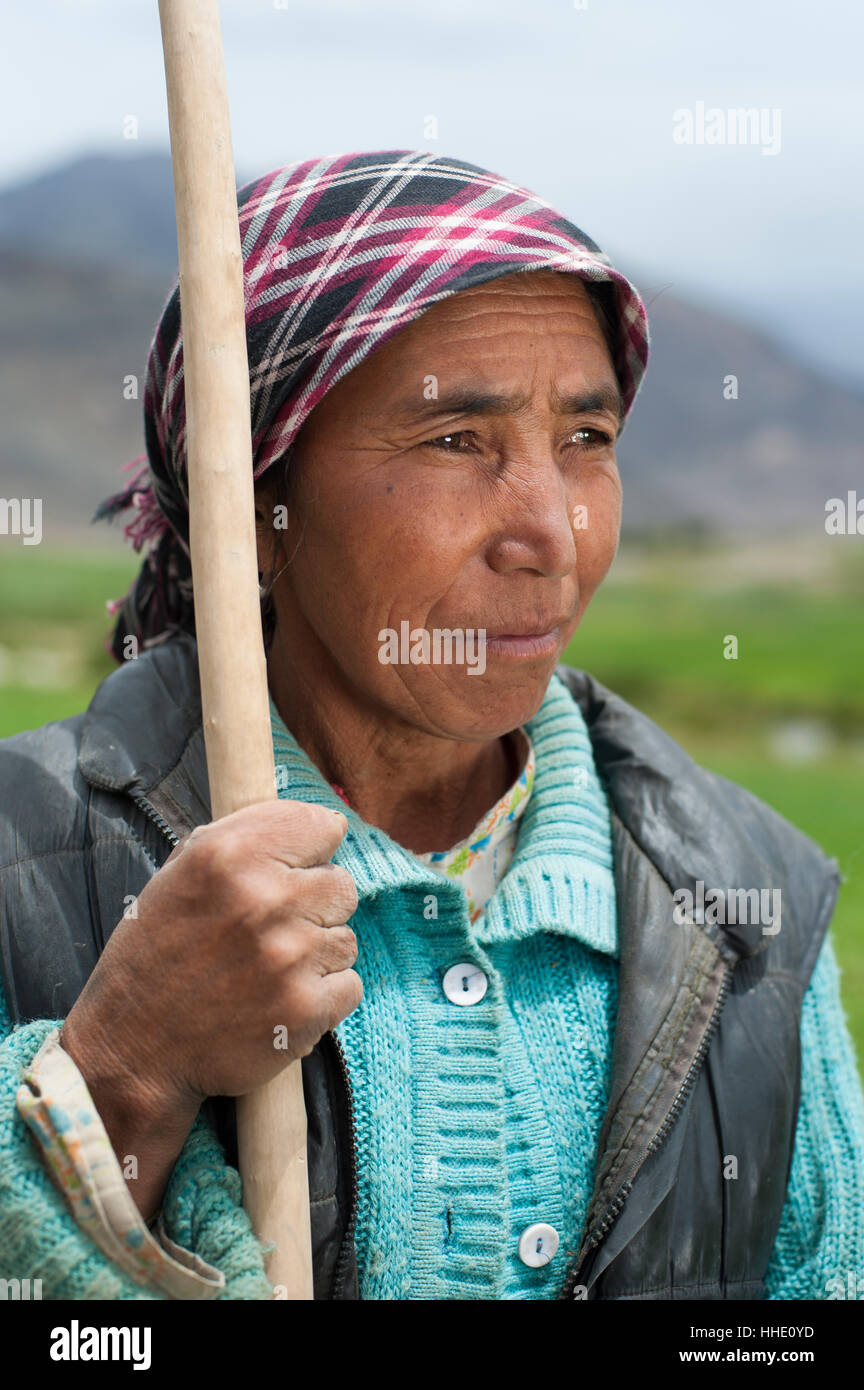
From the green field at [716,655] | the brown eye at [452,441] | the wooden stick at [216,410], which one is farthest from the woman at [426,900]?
the green field at [716,655]

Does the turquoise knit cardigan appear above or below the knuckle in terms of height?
below

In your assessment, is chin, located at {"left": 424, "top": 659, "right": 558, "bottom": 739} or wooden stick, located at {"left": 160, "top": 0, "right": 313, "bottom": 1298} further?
chin, located at {"left": 424, "top": 659, "right": 558, "bottom": 739}

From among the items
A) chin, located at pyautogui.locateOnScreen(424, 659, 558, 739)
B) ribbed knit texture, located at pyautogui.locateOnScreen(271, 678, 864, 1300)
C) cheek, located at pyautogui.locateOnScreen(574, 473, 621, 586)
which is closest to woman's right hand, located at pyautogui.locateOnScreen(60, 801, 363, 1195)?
ribbed knit texture, located at pyautogui.locateOnScreen(271, 678, 864, 1300)

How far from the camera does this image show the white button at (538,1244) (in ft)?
6.19

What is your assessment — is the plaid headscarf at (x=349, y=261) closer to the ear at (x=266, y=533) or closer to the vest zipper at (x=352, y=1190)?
the ear at (x=266, y=533)

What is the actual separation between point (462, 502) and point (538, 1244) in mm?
1121

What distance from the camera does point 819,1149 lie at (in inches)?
83.0

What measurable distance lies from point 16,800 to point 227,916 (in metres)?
0.56

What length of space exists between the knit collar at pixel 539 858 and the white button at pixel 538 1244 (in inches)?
16.9

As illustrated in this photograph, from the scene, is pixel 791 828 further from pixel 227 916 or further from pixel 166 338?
pixel 166 338

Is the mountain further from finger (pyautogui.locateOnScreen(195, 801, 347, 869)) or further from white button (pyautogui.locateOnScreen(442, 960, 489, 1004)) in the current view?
finger (pyautogui.locateOnScreen(195, 801, 347, 869))

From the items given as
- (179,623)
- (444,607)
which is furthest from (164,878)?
(179,623)

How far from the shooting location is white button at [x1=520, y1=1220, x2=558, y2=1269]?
1.89 m

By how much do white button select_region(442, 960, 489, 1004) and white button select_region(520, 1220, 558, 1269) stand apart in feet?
1.14
